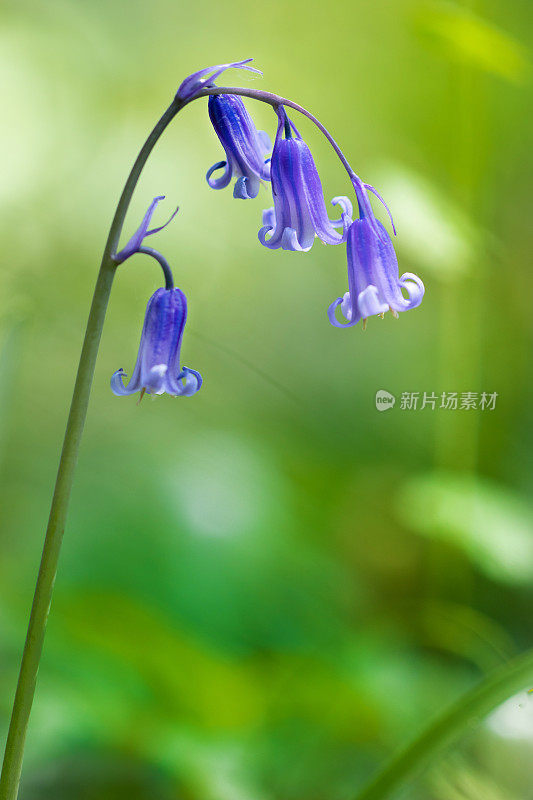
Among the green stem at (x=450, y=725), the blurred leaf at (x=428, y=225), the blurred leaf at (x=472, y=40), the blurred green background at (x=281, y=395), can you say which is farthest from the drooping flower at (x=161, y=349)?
the blurred leaf at (x=472, y=40)

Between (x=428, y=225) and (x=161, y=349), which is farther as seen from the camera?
(x=428, y=225)

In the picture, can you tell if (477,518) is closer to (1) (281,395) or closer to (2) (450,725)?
(1) (281,395)

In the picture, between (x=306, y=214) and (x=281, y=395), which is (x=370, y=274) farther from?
(x=281, y=395)

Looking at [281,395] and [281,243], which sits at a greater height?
[281,395]


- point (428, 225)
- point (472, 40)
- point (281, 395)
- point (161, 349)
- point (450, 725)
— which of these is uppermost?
point (472, 40)

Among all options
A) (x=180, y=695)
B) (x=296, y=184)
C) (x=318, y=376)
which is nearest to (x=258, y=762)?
(x=180, y=695)

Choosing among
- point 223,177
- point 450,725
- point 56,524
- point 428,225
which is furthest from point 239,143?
point 428,225

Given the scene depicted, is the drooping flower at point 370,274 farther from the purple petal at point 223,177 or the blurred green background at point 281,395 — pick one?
the blurred green background at point 281,395

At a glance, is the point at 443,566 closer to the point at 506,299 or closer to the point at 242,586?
the point at 242,586
